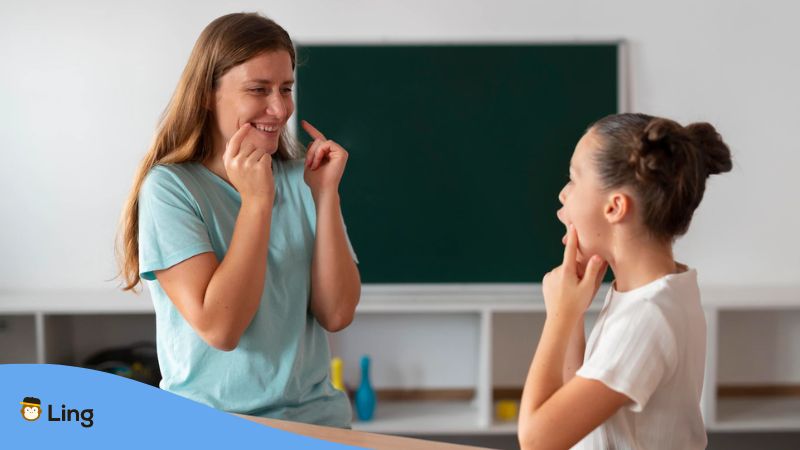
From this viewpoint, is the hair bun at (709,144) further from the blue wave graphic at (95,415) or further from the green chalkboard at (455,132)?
the green chalkboard at (455,132)

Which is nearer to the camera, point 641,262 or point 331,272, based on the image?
point 641,262

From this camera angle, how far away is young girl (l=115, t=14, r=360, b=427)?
1.29 metres

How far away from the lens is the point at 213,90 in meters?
1.45

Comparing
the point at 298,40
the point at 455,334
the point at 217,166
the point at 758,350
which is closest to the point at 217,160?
the point at 217,166

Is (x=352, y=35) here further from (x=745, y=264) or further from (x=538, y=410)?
(x=538, y=410)

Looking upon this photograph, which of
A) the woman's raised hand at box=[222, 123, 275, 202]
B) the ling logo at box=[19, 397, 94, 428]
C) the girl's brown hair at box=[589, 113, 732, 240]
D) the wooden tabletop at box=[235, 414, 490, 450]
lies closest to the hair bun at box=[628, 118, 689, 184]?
the girl's brown hair at box=[589, 113, 732, 240]

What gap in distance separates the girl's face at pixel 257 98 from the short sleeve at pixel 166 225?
157 millimetres

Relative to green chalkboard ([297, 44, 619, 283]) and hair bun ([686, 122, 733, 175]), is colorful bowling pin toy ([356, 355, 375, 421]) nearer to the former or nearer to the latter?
green chalkboard ([297, 44, 619, 283])

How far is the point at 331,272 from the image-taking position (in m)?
1.41

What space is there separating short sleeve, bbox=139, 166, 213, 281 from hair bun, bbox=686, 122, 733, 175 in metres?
0.76

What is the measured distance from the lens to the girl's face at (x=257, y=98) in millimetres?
1423

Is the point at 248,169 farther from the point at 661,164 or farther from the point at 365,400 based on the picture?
the point at 365,400

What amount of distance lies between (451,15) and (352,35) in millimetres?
407

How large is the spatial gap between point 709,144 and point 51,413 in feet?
3.18
